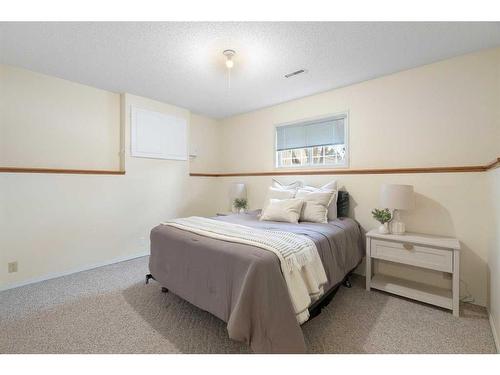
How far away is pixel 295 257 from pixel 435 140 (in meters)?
2.01

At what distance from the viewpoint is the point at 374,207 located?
259cm

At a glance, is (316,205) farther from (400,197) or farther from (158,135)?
(158,135)

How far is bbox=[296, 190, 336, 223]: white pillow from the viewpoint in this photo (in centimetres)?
242

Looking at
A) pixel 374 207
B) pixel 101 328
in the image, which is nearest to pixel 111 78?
pixel 101 328

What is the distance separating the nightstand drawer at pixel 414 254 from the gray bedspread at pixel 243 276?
0.26 m

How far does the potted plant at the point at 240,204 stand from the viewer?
12.1 feet

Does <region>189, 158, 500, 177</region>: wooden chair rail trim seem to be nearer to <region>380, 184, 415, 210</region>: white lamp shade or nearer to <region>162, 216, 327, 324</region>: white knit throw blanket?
<region>380, 184, 415, 210</region>: white lamp shade

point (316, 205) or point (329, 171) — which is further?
point (329, 171)

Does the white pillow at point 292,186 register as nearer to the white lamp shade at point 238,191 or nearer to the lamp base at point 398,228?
the white lamp shade at point 238,191

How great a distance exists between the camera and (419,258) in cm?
198

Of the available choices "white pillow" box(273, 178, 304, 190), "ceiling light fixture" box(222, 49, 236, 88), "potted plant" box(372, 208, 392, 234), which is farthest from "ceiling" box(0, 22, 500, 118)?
"potted plant" box(372, 208, 392, 234)

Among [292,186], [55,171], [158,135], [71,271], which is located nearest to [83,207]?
[55,171]

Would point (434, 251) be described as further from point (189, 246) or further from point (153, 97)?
point (153, 97)
